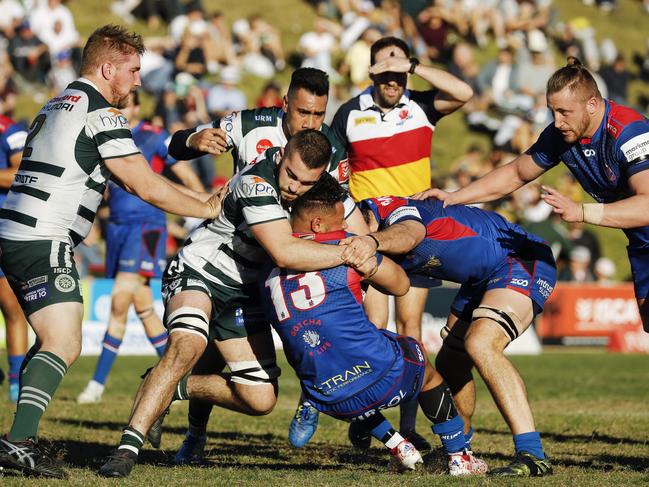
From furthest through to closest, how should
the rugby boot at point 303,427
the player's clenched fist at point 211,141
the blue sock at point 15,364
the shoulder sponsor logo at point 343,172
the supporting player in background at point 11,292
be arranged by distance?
the blue sock at point 15,364
the supporting player in background at point 11,292
the shoulder sponsor logo at point 343,172
the rugby boot at point 303,427
the player's clenched fist at point 211,141

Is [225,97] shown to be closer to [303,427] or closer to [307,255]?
[303,427]

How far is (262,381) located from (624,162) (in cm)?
303

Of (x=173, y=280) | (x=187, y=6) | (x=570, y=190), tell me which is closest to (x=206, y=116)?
(x=187, y=6)

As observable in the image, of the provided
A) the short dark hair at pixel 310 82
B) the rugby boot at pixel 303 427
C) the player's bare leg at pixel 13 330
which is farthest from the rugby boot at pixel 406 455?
the player's bare leg at pixel 13 330

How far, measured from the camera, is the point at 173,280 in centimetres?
774

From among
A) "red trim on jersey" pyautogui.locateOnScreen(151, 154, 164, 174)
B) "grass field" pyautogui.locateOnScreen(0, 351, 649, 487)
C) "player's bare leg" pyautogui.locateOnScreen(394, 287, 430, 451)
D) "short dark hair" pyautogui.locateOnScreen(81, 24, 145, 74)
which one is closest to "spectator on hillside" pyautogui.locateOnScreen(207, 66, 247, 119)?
"grass field" pyautogui.locateOnScreen(0, 351, 649, 487)

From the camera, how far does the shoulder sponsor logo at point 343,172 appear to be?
8.69 metres

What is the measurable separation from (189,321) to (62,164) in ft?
4.47

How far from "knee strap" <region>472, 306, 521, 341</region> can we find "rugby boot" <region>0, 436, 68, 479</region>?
9.91ft

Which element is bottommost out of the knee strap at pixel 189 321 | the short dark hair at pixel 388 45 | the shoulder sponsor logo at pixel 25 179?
the knee strap at pixel 189 321

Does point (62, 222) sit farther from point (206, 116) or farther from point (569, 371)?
point (206, 116)

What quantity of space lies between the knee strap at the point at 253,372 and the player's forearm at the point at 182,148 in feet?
6.00

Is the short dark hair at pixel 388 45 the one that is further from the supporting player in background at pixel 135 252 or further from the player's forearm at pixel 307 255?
the player's forearm at pixel 307 255

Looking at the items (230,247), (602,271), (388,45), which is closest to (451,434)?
(230,247)
